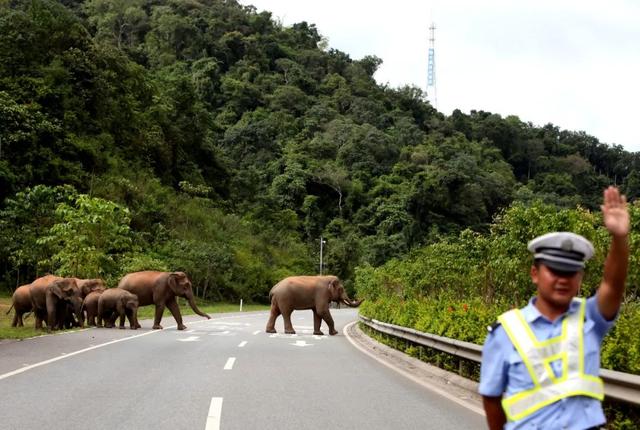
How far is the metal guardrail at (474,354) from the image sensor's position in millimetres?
6836

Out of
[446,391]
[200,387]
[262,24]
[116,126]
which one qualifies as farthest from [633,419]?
[262,24]

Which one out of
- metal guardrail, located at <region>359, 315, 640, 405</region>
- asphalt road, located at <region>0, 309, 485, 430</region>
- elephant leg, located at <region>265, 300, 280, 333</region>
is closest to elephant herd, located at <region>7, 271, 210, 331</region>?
elephant leg, located at <region>265, 300, 280, 333</region>

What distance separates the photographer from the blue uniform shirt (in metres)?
3.27

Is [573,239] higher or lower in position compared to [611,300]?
higher

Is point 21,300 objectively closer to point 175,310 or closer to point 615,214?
point 175,310

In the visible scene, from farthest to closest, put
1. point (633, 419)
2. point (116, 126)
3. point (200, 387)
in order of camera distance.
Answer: point (116, 126) < point (200, 387) < point (633, 419)

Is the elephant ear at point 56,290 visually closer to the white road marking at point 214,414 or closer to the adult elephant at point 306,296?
the adult elephant at point 306,296

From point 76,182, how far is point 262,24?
297 ft

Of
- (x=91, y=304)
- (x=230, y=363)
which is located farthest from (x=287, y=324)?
(x=230, y=363)

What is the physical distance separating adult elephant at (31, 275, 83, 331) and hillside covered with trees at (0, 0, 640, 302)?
10814mm

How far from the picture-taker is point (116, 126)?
62.9 metres

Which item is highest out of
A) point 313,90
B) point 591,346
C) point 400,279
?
point 313,90

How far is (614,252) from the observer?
11.2 feet

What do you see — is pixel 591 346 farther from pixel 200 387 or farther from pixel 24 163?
pixel 24 163
